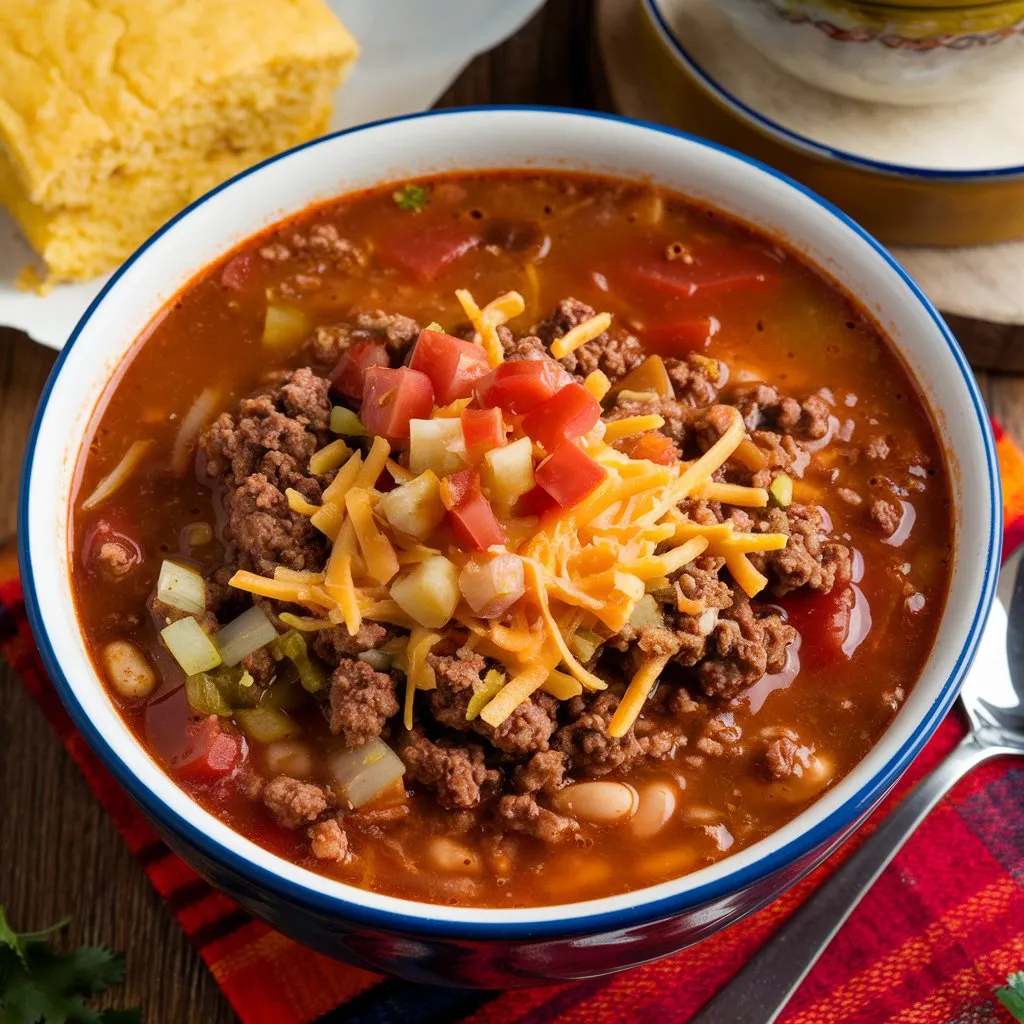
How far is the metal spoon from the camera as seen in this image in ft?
12.1

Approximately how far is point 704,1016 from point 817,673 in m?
1.01

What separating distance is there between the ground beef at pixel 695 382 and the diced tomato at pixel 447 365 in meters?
0.63

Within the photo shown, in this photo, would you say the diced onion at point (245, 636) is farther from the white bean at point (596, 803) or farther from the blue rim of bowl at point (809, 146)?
the blue rim of bowl at point (809, 146)

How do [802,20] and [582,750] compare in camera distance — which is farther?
[802,20]

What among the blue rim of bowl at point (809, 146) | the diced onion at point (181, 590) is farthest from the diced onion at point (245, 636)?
the blue rim of bowl at point (809, 146)

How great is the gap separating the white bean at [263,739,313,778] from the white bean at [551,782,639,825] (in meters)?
0.61

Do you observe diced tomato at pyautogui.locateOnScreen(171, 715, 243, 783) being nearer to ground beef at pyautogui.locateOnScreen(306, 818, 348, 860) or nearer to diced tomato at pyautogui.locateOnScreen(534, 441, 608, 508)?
ground beef at pyautogui.locateOnScreen(306, 818, 348, 860)

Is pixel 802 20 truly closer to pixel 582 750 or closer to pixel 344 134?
pixel 344 134

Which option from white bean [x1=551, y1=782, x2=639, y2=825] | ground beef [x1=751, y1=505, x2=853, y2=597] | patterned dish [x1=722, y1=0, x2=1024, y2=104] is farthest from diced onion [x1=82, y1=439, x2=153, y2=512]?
patterned dish [x1=722, y1=0, x2=1024, y2=104]

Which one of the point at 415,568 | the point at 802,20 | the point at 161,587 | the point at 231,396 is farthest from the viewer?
the point at 802,20

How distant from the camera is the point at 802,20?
4645mm

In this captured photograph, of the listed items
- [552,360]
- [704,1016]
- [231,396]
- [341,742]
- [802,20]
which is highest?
[802,20]

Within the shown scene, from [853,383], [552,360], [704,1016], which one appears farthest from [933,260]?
[704,1016]

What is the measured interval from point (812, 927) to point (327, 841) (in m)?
1.44
